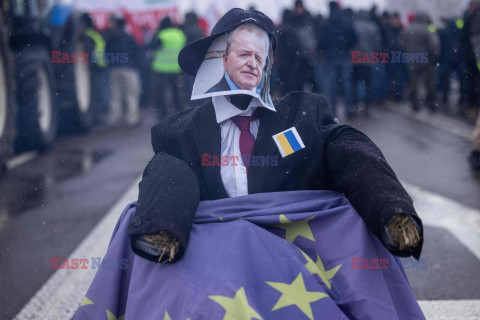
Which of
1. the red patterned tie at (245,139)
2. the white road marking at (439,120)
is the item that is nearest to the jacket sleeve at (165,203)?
the red patterned tie at (245,139)

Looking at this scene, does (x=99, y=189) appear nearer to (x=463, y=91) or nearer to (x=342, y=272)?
(x=342, y=272)

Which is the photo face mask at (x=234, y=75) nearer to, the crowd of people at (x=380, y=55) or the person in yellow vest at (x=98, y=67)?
the crowd of people at (x=380, y=55)

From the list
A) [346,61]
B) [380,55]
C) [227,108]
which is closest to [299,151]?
[227,108]

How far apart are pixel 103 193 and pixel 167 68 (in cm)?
423

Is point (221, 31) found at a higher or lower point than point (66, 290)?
higher

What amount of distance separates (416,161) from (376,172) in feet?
16.1

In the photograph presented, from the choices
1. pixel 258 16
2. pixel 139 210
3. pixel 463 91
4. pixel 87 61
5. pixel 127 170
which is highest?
pixel 258 16

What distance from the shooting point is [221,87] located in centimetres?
249

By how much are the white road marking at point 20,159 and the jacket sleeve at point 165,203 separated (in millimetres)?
5325

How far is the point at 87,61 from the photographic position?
990 centimetres

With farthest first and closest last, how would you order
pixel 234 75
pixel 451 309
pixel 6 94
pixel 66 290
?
pixel 6 94 < pixel 66 290 < pixel 451 309 < pixel 234 75

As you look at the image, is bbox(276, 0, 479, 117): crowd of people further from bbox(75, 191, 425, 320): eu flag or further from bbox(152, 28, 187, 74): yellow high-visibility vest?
bbox(75, 191, 425, 320): eu flag

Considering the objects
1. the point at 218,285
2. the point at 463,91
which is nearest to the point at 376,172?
the point at 218,285

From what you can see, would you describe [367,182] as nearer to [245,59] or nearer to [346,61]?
[245,59]
